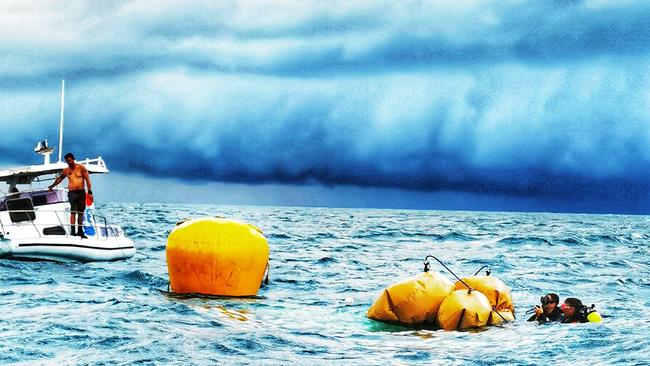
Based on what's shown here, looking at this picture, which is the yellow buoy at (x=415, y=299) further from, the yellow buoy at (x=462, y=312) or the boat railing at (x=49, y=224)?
the boat railing at (x=49, y=224)

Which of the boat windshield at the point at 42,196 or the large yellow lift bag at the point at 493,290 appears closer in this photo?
the large yellow lift bag at the point at 493,290

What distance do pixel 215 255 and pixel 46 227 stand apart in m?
9.99

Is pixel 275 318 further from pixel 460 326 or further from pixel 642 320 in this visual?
pixel 642 320

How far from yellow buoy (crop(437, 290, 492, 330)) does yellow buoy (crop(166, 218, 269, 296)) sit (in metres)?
3.77

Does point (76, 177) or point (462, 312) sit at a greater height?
point (76, 177)

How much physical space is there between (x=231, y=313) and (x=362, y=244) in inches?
962

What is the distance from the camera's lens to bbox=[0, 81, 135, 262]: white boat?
68.5 ft

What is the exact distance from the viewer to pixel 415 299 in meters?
13.2

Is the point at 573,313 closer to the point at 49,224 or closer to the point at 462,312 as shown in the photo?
the point at 462,312

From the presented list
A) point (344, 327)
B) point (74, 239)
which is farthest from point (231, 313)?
point (74, 239)

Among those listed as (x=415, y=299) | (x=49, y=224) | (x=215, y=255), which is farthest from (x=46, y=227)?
(x=415, y=299)

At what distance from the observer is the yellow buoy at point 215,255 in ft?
47.1

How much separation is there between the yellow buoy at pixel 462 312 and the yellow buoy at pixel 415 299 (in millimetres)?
194

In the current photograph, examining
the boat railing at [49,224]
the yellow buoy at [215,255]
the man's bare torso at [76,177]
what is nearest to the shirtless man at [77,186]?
the man's bare torso at [76,177]
